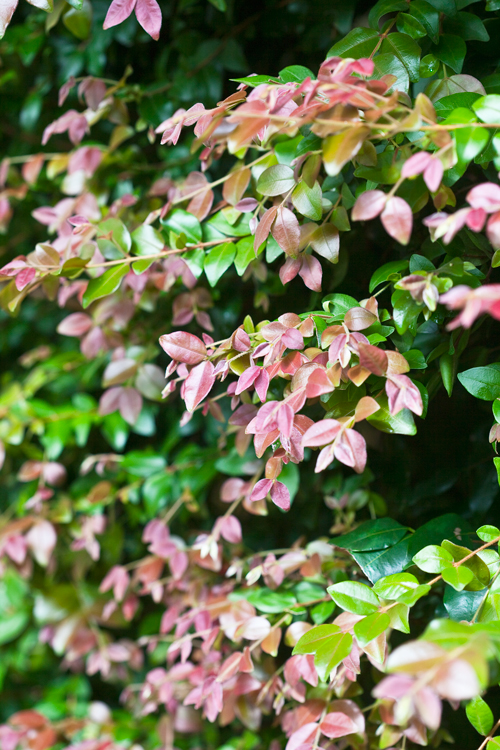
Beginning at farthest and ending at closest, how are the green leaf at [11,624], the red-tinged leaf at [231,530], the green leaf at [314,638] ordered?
the green leaf at [11,624] → the red-tinged leaf at [231,530] → the green leaf at [314,638]

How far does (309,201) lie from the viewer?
0.55m

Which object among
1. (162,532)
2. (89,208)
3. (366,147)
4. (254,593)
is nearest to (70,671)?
(162,532)

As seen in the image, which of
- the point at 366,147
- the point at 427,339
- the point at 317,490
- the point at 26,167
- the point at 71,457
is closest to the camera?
the point at 366,147

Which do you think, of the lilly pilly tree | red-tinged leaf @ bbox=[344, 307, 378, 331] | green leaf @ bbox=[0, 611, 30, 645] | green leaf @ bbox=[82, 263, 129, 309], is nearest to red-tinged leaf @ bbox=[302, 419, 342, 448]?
the lilly pilly tree

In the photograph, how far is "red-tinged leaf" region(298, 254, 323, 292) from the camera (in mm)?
592

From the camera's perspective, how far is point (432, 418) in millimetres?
735

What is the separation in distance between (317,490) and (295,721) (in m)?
0.31

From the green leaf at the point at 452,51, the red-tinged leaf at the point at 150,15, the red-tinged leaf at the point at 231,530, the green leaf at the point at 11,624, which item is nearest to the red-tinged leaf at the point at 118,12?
the red-tinged leaf at the point at 150,15

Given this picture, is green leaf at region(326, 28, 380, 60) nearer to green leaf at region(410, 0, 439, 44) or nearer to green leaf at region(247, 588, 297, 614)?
green leaf at region(410, 0, 439, 44)

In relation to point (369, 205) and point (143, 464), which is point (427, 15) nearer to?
point (369, 205)

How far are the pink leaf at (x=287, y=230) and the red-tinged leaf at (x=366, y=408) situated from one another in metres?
0.18

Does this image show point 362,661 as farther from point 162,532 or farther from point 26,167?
point 26,167

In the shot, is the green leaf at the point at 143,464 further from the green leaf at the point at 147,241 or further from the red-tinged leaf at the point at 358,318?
the red-tinged leaf at the point at 358,318

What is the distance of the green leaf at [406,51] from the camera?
21.7 inches
